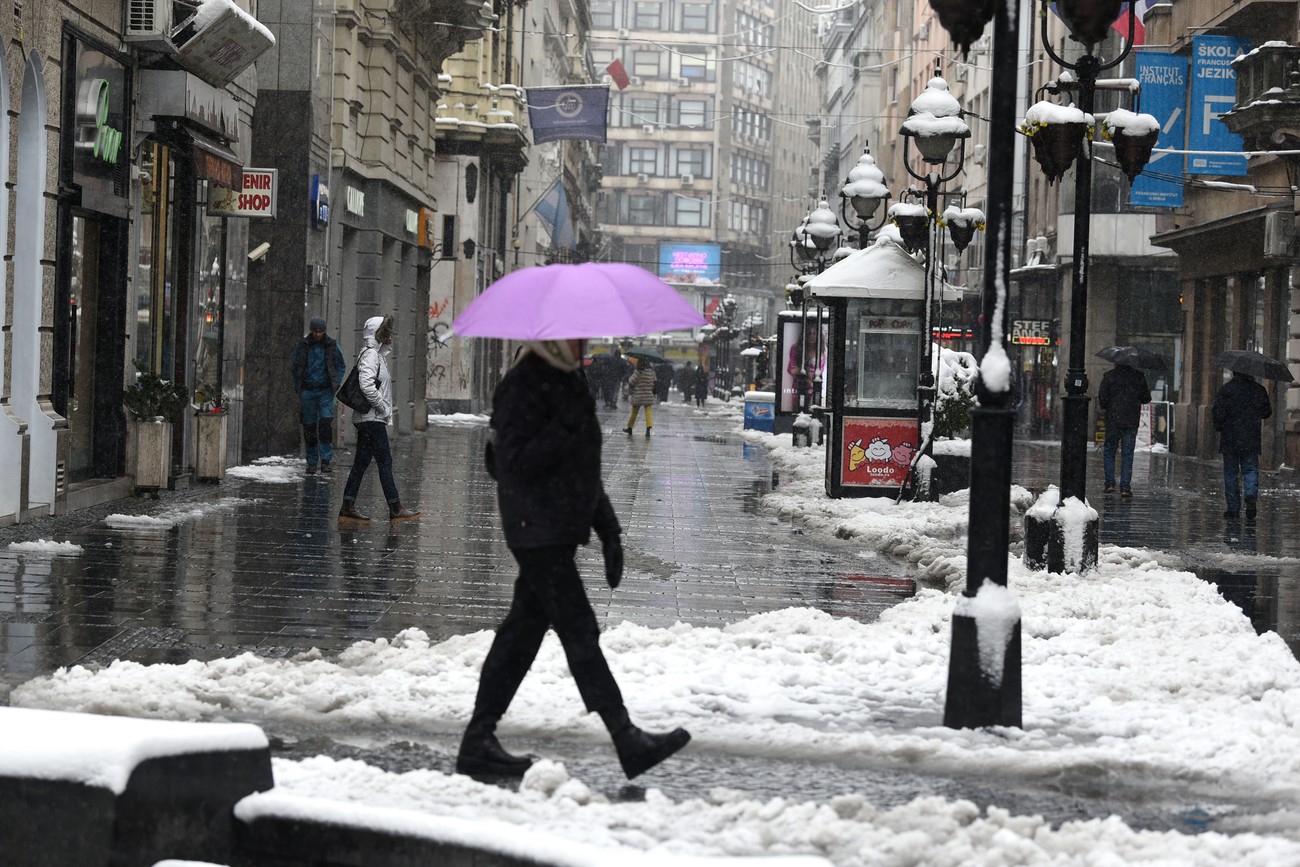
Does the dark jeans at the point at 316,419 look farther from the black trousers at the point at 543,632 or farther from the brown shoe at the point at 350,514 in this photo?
the black trousers at the point at 543,632

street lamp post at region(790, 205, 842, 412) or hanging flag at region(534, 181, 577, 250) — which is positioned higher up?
hanging flag at region(534, 181, 577, 250)

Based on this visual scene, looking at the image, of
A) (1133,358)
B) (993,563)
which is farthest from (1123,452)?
(993,563)

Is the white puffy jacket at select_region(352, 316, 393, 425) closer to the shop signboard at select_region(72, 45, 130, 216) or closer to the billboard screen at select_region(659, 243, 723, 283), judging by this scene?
the shop signboard at select_region(72, 45, 130, 216)

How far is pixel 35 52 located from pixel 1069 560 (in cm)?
903

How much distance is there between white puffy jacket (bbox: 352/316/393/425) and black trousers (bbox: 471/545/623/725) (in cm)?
937

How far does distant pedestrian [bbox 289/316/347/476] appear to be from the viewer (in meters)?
23.3

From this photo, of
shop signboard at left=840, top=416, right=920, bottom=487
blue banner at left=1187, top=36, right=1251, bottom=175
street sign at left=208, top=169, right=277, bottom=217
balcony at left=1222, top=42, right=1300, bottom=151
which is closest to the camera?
shop signboard at left=840, top=416, right=920, bottom=487

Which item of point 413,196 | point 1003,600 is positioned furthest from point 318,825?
point 413,196

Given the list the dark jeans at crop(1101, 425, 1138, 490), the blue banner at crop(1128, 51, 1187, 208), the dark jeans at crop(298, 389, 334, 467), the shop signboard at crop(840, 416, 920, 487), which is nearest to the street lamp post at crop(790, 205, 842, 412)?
the blue banner at crop(1128, 51, 1187, 208)

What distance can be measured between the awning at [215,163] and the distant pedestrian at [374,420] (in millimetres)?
4504

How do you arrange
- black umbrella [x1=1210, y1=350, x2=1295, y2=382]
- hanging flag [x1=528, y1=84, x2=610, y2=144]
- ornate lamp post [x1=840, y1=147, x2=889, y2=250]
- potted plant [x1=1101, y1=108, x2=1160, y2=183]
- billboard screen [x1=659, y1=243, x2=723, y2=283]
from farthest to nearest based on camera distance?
billboard screen [x1=659, y1=243, x2=723, y2=283] → hanging flag [x1=528, y1=84, x2=610, y2=144] → ornate lamp post [x1=840, y1=147, x2=889, y2=250] → black umbrella [x1=1210, y1=350, x2=1295, y2=382] → potted plant [x1=1101, y1=108, x2=1160, y2=183]

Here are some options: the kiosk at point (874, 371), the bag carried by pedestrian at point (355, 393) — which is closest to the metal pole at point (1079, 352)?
the bag carried by pedestrian at point (355, 393)

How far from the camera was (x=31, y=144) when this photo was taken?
49.9 feet

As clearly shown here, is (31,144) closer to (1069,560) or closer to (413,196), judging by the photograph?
(1069,560)
